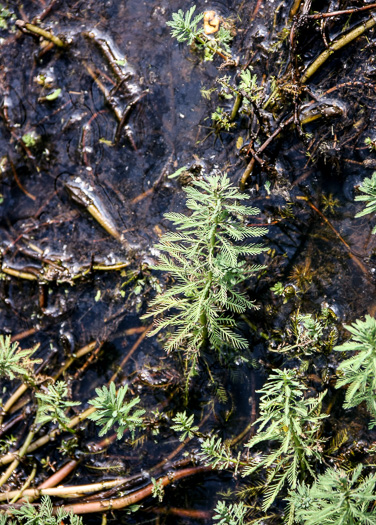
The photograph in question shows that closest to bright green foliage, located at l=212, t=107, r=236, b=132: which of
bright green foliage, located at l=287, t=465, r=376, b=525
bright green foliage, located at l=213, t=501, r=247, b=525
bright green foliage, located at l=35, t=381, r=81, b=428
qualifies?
bright green foliage, located at l=35, t=381, r=81, b=428

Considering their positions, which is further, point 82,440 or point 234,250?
point 82,440

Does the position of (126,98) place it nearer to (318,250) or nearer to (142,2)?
(142,2)

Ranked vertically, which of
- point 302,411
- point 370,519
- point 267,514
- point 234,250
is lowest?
point 267,514

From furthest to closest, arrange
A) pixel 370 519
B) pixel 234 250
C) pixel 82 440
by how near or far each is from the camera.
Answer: pixel 82 440 < pixel 234 250 < pixel 370 519

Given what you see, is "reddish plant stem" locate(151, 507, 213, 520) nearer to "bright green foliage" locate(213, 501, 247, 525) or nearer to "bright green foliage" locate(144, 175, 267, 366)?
"bright green foliage" locate(213, 501, 247, 525)

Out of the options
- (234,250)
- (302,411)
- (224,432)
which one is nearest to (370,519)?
(302,411)

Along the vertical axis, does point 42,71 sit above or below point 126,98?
above

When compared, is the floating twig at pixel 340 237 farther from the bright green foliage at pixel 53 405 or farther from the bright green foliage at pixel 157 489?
the bright green foliage at pixel 53 405

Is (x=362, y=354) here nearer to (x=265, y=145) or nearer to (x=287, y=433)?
(x=287, y=433)
